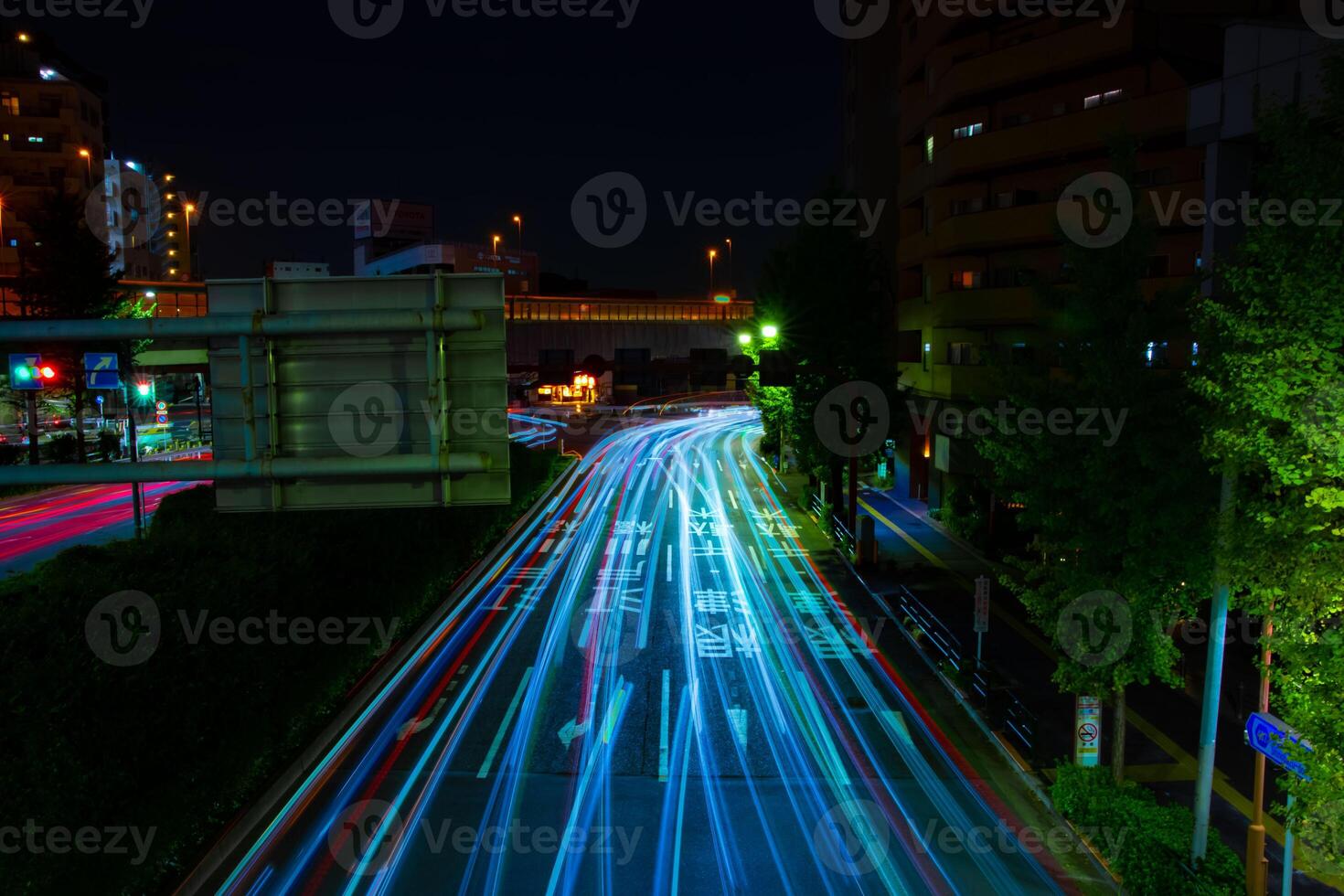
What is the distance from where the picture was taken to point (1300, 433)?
7.48 metres

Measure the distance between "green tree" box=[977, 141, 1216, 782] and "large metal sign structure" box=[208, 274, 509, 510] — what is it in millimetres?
8154

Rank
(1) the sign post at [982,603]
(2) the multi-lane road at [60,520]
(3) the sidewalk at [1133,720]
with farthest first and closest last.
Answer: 1. (2) the multi-lane road at [60,520]
2. (1) the sign post at [982,603]
3. (3) the sidewalk at [1133,720]

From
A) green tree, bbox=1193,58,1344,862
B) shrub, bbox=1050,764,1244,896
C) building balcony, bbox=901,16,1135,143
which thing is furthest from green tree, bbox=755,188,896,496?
green tree, bbox=1193,58,1344,862

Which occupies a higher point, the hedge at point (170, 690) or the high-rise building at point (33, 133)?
the high-rise building at point (33, 133)

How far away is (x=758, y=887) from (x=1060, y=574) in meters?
5.90

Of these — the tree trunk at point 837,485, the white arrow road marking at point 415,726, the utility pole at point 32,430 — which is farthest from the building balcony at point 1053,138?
the utility pole at point 32,430

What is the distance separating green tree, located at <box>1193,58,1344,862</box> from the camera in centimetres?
725

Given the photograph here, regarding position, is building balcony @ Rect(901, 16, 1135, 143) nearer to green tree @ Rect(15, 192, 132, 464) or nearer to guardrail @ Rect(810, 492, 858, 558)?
guardrail @ Rect(810, 492, 858, 558)

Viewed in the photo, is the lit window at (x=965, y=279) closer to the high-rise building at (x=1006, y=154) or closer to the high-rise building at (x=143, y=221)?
the high-rise building at (x=1006, y=154)

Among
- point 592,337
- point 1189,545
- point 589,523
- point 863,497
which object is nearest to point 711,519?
point 589,523

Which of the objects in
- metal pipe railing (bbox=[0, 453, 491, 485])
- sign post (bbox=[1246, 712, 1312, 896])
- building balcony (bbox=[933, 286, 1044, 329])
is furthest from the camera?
building balcony (bbox=[933, 286, 1044, 329])

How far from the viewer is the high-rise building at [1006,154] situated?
23891 millimetres

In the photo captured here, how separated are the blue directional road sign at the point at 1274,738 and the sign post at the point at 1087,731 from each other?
323 cm

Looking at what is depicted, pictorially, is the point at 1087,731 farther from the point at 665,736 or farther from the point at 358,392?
the point at 358,392
